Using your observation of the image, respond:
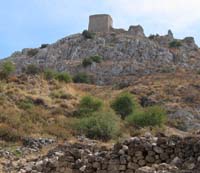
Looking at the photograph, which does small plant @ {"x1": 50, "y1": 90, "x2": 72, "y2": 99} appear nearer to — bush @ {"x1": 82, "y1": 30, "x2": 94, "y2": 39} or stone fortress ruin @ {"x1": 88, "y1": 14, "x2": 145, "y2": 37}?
bush @ {"x1": 82, "y1": 30, "x2": 94, "y2": 39}

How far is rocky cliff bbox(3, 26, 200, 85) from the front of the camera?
60.8 m

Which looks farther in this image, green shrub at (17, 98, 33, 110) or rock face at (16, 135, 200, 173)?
green shrub at (17, 98, 33, 110)

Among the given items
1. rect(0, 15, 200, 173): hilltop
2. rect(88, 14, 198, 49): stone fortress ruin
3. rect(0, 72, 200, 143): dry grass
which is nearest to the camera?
rect(0, 15, 200, 173): hilltop

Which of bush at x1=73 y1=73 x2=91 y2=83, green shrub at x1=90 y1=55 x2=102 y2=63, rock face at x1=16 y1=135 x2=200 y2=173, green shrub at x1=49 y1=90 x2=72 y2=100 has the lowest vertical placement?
rock face at x1=16 y1=135 x2=200 y2=173

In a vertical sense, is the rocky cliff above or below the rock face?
above

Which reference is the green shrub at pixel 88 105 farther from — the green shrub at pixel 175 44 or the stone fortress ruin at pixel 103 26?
the stone fortress ruin at pixel 103 26

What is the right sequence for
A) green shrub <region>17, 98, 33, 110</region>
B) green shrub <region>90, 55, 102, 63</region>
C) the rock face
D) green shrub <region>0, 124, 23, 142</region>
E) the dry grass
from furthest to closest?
green shrub <region>90, 55, 102, 63</region>, green shrub <region>17, 98, 33, 110</region>, the dry grass, green shrub <region>0, 124, 23, 142</region>, the rock face

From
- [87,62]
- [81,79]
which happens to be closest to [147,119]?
[81,79]

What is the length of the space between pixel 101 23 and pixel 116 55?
69.2ft

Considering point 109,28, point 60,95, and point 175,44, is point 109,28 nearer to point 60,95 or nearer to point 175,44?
point 175,44

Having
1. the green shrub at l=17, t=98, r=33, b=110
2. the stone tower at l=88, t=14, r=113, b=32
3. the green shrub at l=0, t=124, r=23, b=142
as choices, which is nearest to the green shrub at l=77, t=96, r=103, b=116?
the green shrub at l=17, t=98, r=33, b=110

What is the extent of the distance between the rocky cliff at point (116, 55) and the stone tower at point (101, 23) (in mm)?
3961

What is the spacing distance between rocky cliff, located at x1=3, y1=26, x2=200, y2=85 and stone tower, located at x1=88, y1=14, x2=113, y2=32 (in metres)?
3.96

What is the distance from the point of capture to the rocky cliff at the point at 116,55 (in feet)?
199
